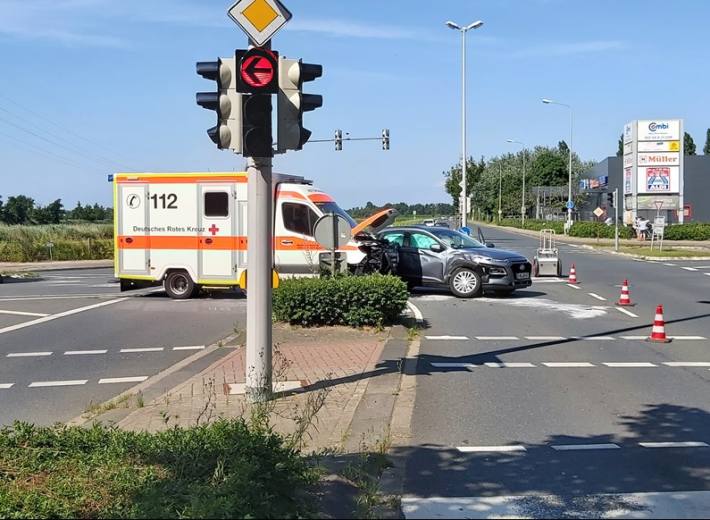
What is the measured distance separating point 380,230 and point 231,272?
12.5 ft

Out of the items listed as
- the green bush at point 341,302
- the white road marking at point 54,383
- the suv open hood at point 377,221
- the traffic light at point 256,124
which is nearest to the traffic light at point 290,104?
the traffic light at point 256,124

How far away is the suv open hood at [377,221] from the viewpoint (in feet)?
58.4

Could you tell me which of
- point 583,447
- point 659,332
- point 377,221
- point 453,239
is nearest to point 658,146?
point 453,239

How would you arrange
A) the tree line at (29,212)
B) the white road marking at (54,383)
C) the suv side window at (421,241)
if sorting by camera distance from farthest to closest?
the tree line at (29,212), the suv side window at (421,241), the white road marking at (54,383)

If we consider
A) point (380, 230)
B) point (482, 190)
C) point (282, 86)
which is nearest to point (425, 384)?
point (282, 86)

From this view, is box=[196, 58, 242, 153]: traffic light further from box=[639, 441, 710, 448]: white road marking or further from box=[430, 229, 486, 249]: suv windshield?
Result: box=[430, 229, 486, 249]: suv windshield

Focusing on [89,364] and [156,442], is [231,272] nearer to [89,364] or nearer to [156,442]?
[89,364]

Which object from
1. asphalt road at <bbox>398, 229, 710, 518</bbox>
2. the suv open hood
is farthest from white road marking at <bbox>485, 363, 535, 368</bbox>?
the suv open hood

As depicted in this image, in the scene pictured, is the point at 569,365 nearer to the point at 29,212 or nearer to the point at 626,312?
the point at 626,312

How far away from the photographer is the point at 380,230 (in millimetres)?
18953

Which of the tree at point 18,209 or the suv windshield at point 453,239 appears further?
the tree at point 18,209

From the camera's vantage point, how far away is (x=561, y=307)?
16.7 meters

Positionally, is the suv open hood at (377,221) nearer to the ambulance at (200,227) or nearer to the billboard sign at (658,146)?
the ambulance at (200,227)

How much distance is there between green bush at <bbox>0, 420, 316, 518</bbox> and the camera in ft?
13.0
